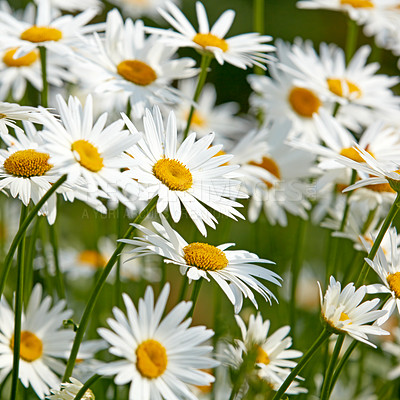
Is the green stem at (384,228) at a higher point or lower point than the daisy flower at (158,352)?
higher

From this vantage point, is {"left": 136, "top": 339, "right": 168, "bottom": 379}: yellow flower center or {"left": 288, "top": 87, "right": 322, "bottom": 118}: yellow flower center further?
{"left": 288, "top": 87, "right": 322, "bottom": 118}: yellow flower center

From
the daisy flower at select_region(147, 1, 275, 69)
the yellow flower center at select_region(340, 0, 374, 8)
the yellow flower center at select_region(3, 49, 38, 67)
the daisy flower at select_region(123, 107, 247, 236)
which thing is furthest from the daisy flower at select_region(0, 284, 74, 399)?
the yellow flower center at select_region(340, 0, 374, 8)

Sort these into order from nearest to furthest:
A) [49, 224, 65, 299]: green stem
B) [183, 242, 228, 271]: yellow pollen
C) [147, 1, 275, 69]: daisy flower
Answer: [183, 242, 228, 271]: yellow pollen → [49, 224, 65, 299]: green stem → [147, 1, 275, 69]: daisy flower

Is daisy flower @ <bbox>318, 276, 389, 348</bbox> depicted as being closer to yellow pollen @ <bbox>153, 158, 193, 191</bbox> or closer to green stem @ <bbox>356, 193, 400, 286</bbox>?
green stem @ <bbox>356, 193, 400, 286</bbox>

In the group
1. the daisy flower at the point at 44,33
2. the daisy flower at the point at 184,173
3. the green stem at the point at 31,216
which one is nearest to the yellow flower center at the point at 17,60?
the daisy flower at the point at 44,33

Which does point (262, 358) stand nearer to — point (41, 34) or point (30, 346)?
point (30, 346)

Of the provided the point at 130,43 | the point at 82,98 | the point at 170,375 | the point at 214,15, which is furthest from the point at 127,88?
the point at 214,15

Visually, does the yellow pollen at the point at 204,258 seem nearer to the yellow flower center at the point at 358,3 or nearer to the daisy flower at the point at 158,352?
the daisy flower at the point at 158,352
